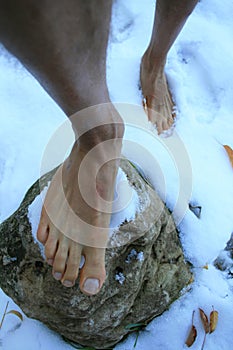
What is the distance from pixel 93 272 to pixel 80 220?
0.46ft

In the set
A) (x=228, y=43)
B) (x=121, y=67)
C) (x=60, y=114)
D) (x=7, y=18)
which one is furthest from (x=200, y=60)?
(x=7, y=18)

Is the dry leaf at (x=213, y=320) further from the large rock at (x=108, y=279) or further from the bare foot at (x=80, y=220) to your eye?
the bare foot at (x=80, y=220)

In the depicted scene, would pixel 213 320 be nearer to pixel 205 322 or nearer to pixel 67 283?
pixel 205 322

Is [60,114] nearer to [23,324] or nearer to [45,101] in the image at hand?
[45,101]

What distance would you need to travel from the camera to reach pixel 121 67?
1.81 metres

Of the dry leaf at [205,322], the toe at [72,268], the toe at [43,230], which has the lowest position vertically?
the dry leaf at [205,322]

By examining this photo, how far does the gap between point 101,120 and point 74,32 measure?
23 cm

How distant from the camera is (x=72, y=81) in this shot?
0.92 meters

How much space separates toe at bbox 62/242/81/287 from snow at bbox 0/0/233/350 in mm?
335

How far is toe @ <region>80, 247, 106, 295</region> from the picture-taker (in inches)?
45.4

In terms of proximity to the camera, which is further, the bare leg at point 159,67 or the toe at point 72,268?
the bare leg at point 159,67

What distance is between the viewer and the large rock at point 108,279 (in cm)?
121

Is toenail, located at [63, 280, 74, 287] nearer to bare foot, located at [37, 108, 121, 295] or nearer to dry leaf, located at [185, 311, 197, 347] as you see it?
bare foot, located at [37, 108, 121, 295]

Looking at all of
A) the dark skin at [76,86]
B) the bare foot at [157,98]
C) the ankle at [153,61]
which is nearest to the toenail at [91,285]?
the dark skin at [76,86]
